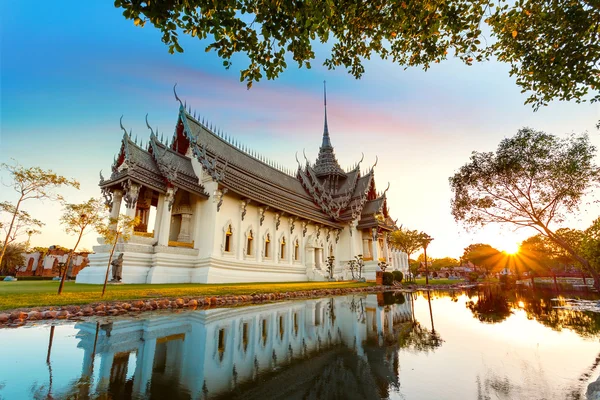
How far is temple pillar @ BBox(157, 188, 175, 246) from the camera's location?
51.4ft

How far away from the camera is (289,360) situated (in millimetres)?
4293

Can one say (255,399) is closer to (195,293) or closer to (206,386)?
(206,386)

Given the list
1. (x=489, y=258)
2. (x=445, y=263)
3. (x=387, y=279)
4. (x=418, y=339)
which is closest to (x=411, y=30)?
(x=418, y=339)

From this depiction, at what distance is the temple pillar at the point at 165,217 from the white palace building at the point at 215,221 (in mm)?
54

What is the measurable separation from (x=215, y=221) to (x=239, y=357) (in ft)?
44.9

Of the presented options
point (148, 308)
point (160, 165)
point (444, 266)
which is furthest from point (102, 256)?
point (444, 266)

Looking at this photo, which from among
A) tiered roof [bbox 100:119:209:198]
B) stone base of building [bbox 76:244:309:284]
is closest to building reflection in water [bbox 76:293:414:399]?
stone base of building [bbox 76:244:309:284]

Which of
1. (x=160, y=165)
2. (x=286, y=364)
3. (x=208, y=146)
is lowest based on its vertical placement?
(x=286, y=364)

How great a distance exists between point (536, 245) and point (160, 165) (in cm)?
5891

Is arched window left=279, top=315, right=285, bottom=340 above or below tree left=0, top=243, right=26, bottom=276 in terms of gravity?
below

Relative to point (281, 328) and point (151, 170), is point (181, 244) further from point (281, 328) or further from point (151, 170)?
point (281, 328)

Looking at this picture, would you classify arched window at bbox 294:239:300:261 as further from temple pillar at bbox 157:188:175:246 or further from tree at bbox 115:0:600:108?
tree at bbox 115:0:600:108

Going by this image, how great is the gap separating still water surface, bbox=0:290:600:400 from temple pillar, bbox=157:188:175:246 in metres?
9.20

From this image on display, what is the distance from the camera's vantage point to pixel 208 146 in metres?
21.8
